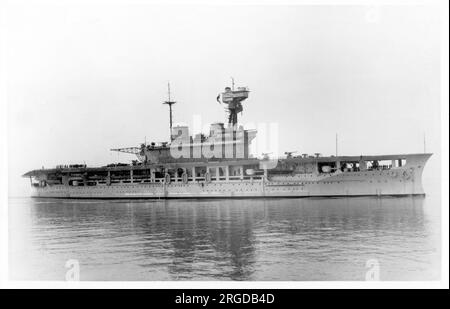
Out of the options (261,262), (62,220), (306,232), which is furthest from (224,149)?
(261,262)

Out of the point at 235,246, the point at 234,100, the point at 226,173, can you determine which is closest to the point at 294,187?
the point at 226,173

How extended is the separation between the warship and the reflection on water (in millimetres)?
11580

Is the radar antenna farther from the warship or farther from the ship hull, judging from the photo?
the ship hull

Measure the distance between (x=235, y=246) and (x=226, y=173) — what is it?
25.5 metres

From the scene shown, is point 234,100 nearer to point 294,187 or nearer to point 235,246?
point 294,187

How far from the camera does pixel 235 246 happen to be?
637 inches

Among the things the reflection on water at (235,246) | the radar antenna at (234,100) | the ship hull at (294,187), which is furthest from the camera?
the radar antenna at (234,100)

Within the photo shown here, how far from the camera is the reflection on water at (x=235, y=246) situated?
12.7 metres

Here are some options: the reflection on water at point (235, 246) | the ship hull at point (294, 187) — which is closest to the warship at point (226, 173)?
the ship hull at point (294, 187)

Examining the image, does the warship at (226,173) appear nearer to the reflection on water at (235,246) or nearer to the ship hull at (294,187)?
the ship hull at (294,187)

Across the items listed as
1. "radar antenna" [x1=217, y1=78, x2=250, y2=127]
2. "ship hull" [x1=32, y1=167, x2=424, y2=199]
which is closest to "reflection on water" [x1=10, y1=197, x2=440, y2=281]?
"ship hull" [x1=32, y1=167, x2=424, y2=199]

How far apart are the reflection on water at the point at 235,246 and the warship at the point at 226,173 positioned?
11.6 m

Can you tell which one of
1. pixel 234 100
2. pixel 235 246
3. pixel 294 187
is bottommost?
pixel 235 246

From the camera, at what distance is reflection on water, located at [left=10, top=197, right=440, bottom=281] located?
12734 millimetres
